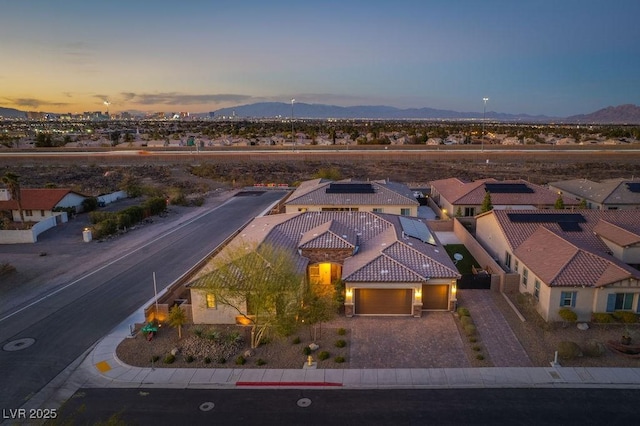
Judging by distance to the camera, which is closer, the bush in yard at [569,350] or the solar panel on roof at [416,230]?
the bush in yard at [569,350]

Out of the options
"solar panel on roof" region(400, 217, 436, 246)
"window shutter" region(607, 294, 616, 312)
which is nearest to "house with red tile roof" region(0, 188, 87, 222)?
"solar panel on roof" region(400, 217, 436, 246)

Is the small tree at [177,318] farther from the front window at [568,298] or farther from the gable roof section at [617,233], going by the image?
the gable roof section at [617,233]

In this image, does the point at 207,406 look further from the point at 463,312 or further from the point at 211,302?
the point at 463,312

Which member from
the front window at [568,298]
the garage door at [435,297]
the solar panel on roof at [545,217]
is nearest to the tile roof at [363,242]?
the garage door at [435,297]

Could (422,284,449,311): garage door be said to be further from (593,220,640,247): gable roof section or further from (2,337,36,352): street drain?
(2,337,36,352): street drain

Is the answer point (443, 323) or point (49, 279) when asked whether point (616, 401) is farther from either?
point (49, 279)

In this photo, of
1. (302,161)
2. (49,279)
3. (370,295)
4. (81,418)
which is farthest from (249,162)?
(81,418)

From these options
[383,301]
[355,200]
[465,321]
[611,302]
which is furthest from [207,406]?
[355,200]
